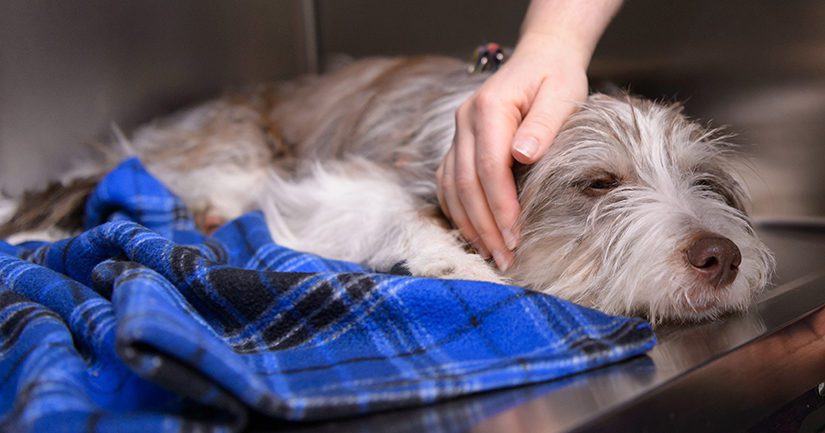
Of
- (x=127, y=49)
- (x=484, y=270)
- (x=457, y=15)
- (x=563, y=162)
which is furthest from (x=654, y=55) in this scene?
(x=127, y=49)

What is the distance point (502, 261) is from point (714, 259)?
393 millimetres

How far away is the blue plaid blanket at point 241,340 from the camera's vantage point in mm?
738

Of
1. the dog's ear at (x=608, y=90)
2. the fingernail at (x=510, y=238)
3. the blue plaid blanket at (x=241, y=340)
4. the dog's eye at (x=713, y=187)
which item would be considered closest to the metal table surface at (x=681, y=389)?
the blue plaid blanket at (x=241, y=340)

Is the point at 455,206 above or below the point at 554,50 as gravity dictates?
below

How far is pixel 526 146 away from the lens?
1.35m

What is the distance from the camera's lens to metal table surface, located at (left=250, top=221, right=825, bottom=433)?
79 centimetres

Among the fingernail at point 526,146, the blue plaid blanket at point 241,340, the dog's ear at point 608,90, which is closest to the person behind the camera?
the blue plaid blanket at point 241,340

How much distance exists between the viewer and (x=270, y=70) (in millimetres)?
2752

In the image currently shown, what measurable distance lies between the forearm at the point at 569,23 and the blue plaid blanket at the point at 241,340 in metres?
0.67

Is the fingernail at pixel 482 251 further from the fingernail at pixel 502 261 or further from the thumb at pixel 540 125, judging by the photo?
the thumb at pixel 540 125

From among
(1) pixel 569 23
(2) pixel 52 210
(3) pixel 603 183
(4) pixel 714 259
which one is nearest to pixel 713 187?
(3) pixel 603 183

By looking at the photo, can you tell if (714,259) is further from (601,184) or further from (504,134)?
(504,134)

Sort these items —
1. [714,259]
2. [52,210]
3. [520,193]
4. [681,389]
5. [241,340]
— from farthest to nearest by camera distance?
[52,210], [520,193], [714,259], [241,340], [681,389]

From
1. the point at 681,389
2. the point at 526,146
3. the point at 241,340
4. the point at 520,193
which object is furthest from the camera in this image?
the point at 520,193
